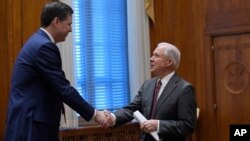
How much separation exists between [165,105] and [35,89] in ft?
3.31

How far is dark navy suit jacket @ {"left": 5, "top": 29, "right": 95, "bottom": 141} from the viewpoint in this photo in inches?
107

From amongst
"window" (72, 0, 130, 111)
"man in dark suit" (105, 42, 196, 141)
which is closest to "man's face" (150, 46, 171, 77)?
"man in dark suit" (105, 42, 196, 141)

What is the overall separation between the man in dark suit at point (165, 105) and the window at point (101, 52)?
169 cm

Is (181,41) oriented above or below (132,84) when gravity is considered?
above

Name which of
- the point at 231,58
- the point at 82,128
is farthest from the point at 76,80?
the point at 231,58

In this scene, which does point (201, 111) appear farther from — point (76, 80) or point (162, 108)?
point (162, 108)

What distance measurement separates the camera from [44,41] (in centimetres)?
279

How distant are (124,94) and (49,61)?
294 centimetres

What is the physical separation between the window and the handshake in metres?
1.68

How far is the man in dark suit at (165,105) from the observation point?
3.06 m

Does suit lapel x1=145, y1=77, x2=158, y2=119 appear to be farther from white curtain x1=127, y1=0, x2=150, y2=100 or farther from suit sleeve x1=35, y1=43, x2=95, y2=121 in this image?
white curtain x1=127, y1=0, x2=150, y2=100

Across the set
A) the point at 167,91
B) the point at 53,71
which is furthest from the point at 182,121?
the point at 53,71

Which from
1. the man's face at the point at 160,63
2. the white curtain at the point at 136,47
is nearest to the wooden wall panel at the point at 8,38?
the man's face at the point at 160,63

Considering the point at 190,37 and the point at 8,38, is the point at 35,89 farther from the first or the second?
the point at 190,37
